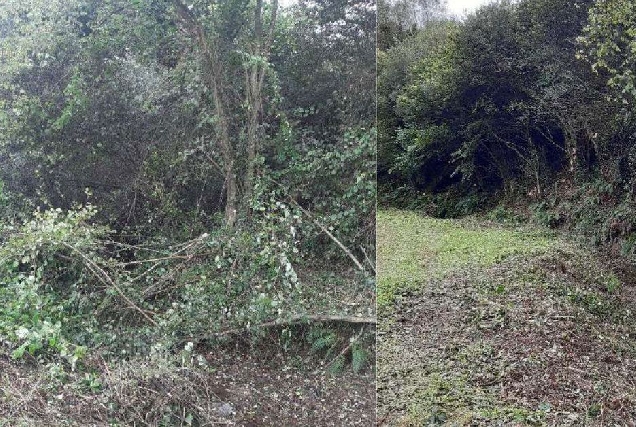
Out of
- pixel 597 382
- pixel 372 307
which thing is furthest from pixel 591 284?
pixel 372 307

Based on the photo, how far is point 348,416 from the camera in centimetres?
227

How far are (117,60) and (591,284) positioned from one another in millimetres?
1919

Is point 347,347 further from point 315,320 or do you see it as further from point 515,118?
point 515,118

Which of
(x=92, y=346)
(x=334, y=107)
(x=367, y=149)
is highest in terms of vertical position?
(x=334, y=107)

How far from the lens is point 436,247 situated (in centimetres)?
240

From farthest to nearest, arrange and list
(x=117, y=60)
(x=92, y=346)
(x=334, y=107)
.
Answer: (x=334, y=107), (x=117, y=60), (x=92, y=346)

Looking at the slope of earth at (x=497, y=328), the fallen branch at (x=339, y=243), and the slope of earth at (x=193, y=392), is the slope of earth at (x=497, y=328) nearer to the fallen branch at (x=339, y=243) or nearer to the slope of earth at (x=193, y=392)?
the fallen branch at (x=339, y=243)

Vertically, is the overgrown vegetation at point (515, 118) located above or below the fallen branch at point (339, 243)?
above

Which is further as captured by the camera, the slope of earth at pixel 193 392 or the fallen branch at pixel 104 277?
the fallen branch at pixel 104 277

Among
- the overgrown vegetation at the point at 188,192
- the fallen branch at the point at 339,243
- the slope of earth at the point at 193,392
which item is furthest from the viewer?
the fallen branch at the point at 339,243

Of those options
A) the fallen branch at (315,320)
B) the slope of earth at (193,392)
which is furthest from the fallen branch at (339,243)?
the slope of earth at (193,392)

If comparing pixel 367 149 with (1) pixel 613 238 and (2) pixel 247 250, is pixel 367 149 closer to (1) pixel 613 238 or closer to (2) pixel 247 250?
(2) pixel 247 250

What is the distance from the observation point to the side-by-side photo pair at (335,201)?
222 centimetres

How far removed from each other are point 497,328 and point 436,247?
37cm
